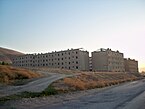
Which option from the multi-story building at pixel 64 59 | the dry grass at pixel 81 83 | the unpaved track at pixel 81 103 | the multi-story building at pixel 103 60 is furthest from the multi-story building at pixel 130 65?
the unpaved track at pixel 81 103

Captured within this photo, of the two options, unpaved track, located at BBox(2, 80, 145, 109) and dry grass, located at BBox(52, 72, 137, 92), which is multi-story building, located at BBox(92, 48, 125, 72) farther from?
unpaved track, located at BBox(2, 80, 145, 109)

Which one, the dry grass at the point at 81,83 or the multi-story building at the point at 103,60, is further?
the multi-story building at the point at 103,60

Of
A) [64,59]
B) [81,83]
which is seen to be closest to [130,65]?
[64,59]

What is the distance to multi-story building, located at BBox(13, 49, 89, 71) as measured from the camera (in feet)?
369

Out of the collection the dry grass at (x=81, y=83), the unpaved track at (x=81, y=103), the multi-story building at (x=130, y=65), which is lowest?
the unpaved track at (x=81, y=103)

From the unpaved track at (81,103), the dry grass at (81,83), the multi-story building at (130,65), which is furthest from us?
the multi-story building at (130,65)

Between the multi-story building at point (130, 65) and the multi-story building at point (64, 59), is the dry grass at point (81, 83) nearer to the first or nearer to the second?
the multi-story building at point (64, 59)

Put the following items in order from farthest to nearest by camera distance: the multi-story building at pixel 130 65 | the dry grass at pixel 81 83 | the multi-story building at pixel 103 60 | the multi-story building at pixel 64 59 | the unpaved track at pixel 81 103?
the multi-story building at pixel 130 65, the multi-story building at pixel 103 60, the multi-story building at pixel 64 59, the dry grass at pixel 81 83, the unpaved track at pixel 81 103

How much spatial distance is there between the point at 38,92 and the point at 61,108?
10.4 m

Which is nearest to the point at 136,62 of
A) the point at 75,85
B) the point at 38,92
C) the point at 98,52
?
the point at 98,52

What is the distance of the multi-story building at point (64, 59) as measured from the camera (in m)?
112

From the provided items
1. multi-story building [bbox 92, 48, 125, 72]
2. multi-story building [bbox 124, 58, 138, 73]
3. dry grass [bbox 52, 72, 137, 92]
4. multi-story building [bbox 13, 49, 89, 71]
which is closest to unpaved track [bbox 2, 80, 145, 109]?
dry grass [bbox 52, 72, 137, 92]

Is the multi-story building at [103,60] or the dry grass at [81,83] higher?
the multi-story building at [103,60]

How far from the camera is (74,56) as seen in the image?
4444 inches
